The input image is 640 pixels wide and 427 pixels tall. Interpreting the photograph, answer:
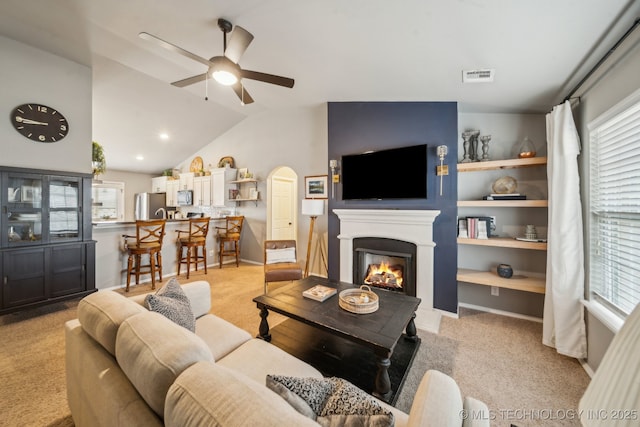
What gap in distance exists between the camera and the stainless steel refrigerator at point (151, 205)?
680 cm

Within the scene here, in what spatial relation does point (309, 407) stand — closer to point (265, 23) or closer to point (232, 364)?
point (232, 364)

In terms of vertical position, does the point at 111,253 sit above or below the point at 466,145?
below

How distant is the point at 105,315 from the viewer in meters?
1.10

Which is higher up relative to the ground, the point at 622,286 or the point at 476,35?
the point at 476,35

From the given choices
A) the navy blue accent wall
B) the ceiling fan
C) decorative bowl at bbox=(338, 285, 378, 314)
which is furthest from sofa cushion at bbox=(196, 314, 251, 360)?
the navy blue accent wall

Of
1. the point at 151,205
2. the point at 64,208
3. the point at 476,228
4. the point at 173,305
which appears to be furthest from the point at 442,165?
the point at 151,205

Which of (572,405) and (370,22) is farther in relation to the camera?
(370,22)

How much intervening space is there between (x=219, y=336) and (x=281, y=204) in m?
3.95

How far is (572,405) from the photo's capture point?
161 cm

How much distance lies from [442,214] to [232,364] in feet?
8.99

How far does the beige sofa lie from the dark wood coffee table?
0.43 metres

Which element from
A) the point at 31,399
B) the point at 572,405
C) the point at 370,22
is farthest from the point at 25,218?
the point at 572,405

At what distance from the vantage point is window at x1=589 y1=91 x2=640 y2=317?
1.58 meters

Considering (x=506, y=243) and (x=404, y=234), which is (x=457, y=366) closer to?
(x=506, y=243)
